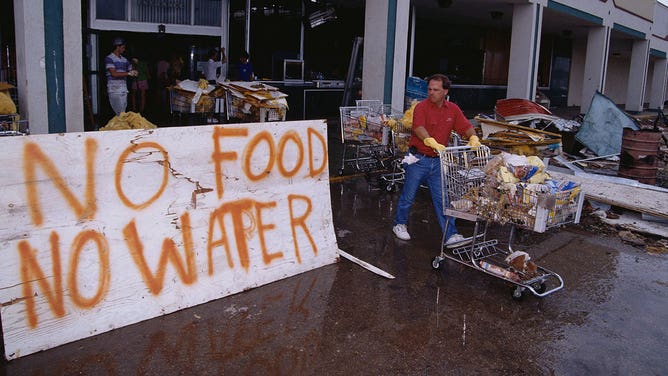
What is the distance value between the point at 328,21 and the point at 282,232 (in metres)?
13.3

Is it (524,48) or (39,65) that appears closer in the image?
(39,65)

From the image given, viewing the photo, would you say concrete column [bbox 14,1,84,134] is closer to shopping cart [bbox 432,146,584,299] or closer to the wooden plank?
shopping cart [bbox 432,146,584,299]

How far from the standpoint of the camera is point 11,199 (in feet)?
11.9

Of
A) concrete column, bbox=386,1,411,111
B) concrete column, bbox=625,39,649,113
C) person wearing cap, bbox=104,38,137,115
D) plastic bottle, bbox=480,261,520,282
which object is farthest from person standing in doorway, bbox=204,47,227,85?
concrete column, bbox=625,39,649,113

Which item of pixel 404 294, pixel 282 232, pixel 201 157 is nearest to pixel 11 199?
pixel 201 157

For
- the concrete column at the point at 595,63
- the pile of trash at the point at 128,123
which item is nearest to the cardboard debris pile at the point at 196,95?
the pile of trash at the point at 128,123

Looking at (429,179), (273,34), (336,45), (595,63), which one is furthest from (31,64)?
(595,63)

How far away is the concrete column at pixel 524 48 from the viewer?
1636cm

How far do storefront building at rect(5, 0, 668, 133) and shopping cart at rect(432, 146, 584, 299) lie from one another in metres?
5.14

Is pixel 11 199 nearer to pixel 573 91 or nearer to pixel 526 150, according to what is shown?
pixel 526 150

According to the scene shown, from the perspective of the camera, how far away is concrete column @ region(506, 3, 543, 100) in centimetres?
1636

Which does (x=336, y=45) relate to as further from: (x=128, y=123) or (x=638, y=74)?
(x=638, y=74)

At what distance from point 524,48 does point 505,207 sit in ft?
42.9

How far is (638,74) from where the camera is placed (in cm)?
2677
